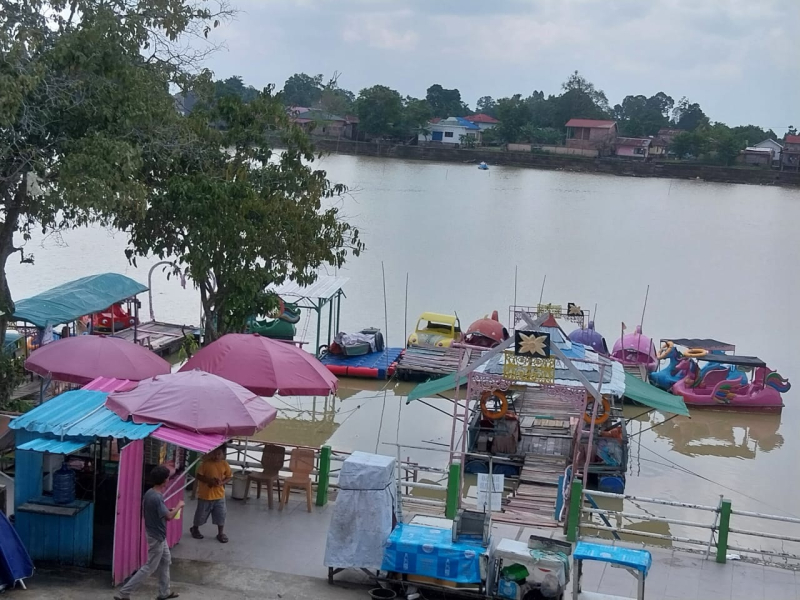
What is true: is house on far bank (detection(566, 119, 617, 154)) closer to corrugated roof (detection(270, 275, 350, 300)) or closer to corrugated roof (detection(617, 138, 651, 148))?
corrugated roof (detection(617, 138, 651, 148))

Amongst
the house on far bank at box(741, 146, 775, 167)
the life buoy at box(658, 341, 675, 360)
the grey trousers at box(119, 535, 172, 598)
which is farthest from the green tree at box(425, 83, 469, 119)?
the grey trousers at box(119, 535, 172, 598)

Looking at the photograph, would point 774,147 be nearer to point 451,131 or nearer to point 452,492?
point 451,131

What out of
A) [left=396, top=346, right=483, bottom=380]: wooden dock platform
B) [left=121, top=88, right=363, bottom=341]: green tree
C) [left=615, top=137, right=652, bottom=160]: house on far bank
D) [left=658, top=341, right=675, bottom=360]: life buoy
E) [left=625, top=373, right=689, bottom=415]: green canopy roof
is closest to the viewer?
[left=121, top=88, right=363, bottom=341]: green tree

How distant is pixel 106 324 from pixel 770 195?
7993 centimetres

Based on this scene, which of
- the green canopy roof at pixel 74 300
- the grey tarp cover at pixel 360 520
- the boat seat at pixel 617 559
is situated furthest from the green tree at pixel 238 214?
the boat seat at pixel 617 559

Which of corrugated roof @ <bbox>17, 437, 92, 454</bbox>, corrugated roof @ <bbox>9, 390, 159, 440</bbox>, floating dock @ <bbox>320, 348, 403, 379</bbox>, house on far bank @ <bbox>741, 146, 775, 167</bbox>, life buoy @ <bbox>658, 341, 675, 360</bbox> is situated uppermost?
house on far bank @ <bbox>741, 146, 775, 167</bbox>

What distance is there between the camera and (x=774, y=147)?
358 feet

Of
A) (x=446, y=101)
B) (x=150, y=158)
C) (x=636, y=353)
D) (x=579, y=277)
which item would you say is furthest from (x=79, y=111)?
(x=446, y=101)

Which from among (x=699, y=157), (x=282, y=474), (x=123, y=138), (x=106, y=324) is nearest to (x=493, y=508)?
(x=282, y=474)

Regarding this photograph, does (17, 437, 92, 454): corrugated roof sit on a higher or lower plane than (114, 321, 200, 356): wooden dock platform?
higher

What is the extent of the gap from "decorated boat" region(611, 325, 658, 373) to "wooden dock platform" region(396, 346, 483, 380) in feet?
13.1

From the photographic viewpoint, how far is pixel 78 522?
9062 mm

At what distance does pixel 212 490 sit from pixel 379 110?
85251 millimetres

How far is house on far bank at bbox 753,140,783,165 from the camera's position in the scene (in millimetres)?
102381
